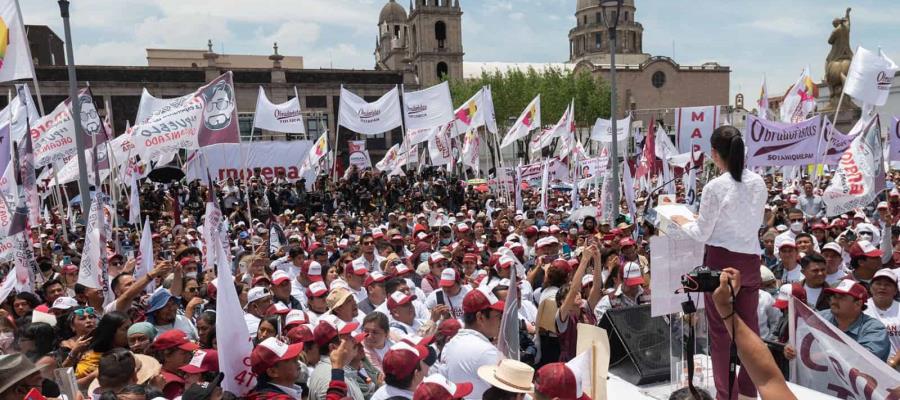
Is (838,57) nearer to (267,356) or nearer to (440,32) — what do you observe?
(267,356)

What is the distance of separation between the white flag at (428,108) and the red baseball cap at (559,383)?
1667 centimetres

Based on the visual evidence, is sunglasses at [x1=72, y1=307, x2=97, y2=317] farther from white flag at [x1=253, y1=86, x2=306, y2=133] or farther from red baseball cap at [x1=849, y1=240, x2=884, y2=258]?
white flag at [x1=253, y1=86, x2=306, y2=133]

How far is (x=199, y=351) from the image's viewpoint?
479cm

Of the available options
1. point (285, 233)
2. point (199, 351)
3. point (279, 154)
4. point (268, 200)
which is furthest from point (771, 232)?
point (279, 154)

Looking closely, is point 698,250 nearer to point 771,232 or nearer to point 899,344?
point 899,344

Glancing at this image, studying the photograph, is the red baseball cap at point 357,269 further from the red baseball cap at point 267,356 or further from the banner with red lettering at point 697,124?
the banner with red lettering at point 697,124

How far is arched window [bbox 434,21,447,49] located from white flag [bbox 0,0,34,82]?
5667cm

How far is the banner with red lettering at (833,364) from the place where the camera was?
318 centimetres

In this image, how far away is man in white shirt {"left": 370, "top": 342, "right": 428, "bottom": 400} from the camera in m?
3.92

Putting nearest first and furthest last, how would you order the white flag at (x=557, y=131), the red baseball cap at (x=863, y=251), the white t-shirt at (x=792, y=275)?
the red baseball cap at (x=863, y=251) < the white t-shirt at (x=792, y=275) < the white flag at (x=557, y=131)

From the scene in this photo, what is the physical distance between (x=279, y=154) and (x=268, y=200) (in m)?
7.84

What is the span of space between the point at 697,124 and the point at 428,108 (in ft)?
25.8

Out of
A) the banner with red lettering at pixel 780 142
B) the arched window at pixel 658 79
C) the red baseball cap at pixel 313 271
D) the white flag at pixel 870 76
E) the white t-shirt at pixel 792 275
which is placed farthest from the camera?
the arched window at pixel 658 79

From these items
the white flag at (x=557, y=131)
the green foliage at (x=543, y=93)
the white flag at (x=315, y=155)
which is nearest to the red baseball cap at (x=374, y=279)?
the white flag at (x=557, y=131)
